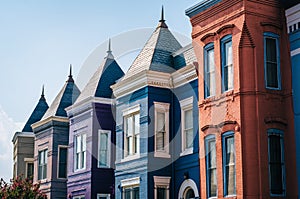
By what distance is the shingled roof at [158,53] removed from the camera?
26.4 meters

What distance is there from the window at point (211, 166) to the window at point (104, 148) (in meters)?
9.48

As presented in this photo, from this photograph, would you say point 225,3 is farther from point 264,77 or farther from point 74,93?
point 74,93

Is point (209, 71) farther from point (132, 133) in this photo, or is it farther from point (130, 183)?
point (130, 183)

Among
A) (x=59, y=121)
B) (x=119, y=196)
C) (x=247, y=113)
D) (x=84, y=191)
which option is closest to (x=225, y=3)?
(x=247, y=113)

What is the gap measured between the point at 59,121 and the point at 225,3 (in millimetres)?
16615

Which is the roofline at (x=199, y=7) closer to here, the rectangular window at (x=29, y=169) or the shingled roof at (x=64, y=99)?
the shingled roof at (x=64, y=99)

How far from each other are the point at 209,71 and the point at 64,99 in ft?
53.1

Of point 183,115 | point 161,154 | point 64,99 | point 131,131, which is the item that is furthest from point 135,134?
point 64,99

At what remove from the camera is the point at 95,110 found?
30000mm

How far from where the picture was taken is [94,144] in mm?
29781

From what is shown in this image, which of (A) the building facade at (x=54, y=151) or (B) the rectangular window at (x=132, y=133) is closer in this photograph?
(B) the rectangular window at (x=132, y=133)

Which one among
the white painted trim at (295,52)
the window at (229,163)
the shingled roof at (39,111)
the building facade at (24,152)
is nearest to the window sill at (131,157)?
the window at (229,163)

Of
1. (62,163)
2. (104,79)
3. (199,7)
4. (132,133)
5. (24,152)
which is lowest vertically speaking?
(62,163)

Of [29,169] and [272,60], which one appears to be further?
[29,169]
